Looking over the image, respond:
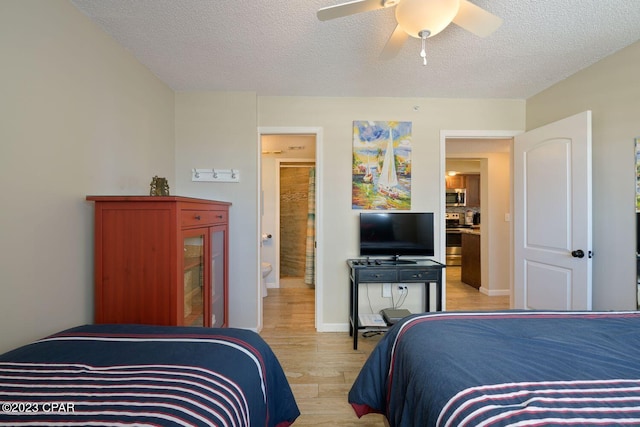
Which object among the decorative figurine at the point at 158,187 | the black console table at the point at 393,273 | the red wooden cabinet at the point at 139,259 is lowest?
the black console table at the point at 393,273

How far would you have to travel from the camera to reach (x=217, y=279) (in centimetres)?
237

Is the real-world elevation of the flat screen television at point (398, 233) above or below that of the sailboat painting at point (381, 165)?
below

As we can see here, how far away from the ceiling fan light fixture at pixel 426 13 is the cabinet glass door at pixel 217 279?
188 centimetres

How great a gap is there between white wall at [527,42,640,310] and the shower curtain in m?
3.18

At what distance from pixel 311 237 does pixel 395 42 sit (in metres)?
3.32

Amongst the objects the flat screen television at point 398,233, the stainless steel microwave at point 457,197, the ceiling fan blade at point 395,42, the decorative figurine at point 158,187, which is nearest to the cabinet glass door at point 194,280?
the decorative figurine at point 158,187

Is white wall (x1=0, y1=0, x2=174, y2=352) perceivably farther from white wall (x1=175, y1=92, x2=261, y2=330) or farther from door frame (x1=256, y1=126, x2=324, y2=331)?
door frame (x1=256, y1=126, x2=324, y2=331)

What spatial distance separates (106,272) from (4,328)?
433mm

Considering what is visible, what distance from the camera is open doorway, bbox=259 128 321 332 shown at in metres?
4.32

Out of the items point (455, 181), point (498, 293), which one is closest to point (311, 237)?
point (498, 293)

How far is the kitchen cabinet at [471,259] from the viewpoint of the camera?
433 cm

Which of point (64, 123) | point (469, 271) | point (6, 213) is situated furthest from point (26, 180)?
point (469, 271)

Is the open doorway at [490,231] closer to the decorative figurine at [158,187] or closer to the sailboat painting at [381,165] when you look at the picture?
the sailboat painting at [381,165]

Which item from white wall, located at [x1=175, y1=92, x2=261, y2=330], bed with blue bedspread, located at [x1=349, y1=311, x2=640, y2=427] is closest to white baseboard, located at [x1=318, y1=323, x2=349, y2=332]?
white wall, located at [x1=175, y1=92, x2=261, y2=330]
